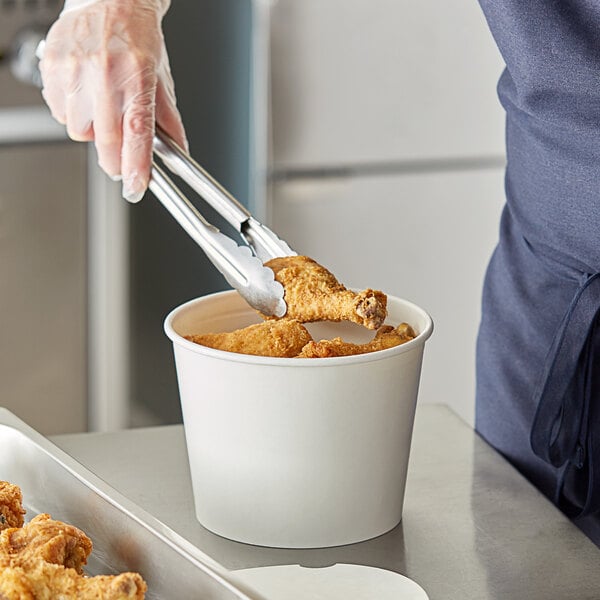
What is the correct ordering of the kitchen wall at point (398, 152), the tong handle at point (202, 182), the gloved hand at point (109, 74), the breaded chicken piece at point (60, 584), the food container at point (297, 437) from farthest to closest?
the kitchen wall at point (398, 152)
the gloved hand at point (109, 74)
the tong handle at point (202, 182)
the food container at point (297, 437)
the breaded chicken piece at point (60, 584)

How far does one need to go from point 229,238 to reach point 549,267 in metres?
0.31

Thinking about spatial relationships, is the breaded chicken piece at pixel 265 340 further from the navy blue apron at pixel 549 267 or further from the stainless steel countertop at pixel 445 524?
the navy blue apron at pixel 549 267

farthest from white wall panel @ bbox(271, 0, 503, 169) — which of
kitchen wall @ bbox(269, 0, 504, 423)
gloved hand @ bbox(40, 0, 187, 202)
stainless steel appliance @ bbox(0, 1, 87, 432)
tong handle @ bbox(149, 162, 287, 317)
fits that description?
tong handle @ bbox(149, 162, 287, 317)

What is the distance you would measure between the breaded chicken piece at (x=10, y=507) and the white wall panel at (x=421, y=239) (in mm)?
1236

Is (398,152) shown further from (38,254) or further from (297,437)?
(297,437)

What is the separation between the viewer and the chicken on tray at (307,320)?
28.2 inches

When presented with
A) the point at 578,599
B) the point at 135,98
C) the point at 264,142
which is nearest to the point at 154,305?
the point at 264,142

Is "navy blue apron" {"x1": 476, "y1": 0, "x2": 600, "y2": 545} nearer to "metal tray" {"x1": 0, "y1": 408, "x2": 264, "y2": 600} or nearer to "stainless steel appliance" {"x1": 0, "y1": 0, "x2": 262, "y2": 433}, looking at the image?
"metal tray" {"x1": 0, "y1": 408, "x2": 264, "y2": 600}

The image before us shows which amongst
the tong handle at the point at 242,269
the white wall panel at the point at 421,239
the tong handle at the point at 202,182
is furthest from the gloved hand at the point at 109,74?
the white wall panel at the point at 421,239

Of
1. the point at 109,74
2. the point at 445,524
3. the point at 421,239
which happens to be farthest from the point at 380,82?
the point at 445,524

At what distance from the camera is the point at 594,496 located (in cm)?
90

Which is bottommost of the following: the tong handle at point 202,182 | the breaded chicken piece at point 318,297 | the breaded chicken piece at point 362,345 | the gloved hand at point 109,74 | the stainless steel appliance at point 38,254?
the stainless steel appliance at point 38,254

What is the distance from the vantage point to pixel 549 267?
94 cm

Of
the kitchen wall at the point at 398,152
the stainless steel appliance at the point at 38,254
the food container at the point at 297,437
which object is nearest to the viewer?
the food container at the point at 297,437
